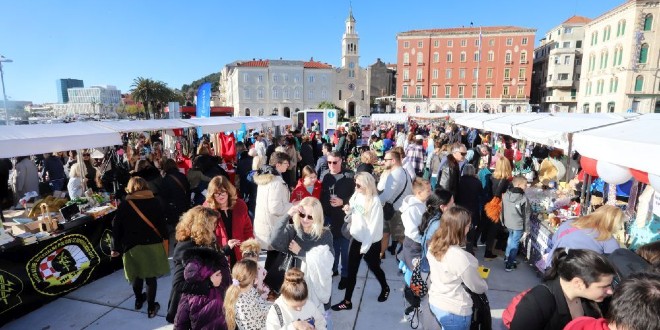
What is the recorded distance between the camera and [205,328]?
2.62 m

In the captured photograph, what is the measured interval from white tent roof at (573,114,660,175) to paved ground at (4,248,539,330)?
6.72 feet

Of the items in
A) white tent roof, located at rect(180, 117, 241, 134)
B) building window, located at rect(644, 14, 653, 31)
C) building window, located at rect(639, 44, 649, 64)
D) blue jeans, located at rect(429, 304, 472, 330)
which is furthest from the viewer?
building window, located at rect(639, 44, 649, 64)

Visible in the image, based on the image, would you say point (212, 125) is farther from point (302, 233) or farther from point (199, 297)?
point (199, 297)

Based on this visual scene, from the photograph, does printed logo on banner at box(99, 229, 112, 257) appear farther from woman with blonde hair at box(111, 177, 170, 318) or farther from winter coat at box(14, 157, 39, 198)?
winter coat at box(14, 157, 39, 198)

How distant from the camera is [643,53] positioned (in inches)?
1264

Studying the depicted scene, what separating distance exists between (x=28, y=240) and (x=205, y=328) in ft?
9.67

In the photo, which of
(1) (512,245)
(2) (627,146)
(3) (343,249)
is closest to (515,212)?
(1) (512,245)

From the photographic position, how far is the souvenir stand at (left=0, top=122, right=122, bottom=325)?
3781mm

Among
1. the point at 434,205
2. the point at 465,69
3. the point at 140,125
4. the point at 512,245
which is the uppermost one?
the point at 465,69

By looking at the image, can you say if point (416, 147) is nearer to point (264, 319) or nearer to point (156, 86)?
point (264, 319)

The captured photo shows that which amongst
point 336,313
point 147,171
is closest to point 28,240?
point 147,171

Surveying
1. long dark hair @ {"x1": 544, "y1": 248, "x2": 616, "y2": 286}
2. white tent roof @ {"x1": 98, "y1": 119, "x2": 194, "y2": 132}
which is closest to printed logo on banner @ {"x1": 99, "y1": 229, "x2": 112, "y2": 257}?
white tent roof @ {"x1": 98, "y1": 119, "x2": 194, "y2": 132}

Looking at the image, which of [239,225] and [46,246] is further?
[46,246]

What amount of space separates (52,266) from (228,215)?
2.52 meters
